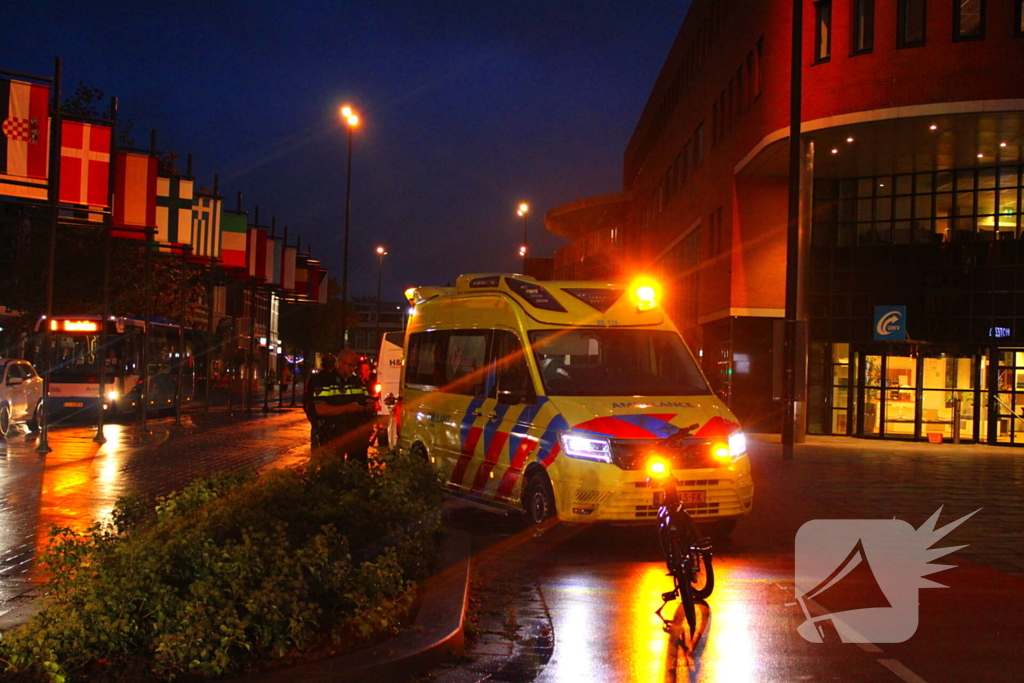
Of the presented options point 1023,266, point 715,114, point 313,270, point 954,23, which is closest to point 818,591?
point 954,23

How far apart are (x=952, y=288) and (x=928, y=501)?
14003 millimetres

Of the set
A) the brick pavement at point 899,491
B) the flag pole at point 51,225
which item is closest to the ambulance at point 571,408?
the brick pavement at point 899,491

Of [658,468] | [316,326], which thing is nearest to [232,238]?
[658,468]

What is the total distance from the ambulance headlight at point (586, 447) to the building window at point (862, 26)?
60.3 feet

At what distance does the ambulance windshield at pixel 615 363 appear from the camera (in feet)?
36.4

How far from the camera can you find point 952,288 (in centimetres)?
2783

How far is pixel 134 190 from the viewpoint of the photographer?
23.8m

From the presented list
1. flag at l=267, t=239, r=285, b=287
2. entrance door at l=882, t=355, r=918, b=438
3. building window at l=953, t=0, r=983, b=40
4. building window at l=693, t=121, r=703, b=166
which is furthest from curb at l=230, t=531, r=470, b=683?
building window at l=693, t=121, r=703, b=166

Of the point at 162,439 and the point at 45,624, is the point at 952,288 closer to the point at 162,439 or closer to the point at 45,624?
the point at 162,439

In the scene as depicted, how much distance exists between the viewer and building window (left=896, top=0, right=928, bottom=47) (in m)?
24.7

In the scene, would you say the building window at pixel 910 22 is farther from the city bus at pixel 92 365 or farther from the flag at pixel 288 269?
the city bus at pixel 92 365

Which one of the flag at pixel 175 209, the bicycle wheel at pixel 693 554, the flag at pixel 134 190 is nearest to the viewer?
the bicycle wheel at pixel 693 554

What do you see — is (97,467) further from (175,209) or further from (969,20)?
(969,20)

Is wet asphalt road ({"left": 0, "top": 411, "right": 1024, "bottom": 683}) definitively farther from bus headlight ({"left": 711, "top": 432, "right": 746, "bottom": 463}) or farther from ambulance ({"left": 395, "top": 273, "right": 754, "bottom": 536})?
bus headlight ({"left": 711, "top": 432, "right": 746, "bottom": 463})
